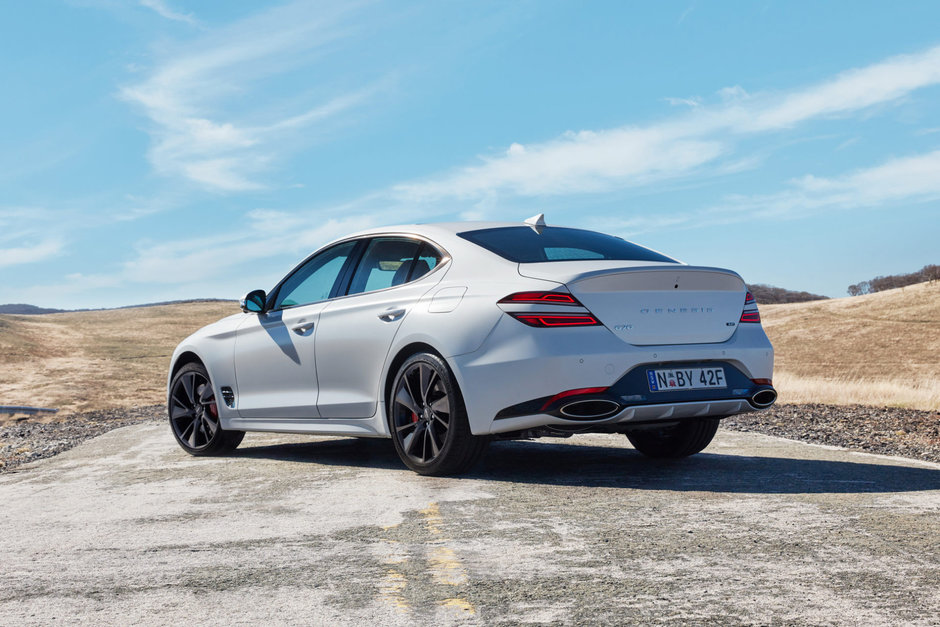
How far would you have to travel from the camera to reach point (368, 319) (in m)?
6.06

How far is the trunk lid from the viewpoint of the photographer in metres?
5.11

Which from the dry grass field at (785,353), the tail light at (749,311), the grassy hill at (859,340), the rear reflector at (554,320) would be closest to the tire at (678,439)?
the tail light at (749,311)

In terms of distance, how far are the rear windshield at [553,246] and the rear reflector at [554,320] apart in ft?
1.94

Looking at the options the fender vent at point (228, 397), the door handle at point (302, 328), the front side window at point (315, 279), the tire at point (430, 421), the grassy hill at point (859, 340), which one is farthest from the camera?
the grassy hill at point (859, 340)

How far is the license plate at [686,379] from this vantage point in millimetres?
5113

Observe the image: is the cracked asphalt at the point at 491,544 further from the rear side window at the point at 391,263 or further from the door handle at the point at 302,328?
the rear side window at the point at 391,263

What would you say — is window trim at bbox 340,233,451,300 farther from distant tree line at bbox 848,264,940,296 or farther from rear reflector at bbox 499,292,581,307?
distant tree line at bbox 848,264,940,296

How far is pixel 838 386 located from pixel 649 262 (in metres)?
11.4

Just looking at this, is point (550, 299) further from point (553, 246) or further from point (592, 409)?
point (553, 246)

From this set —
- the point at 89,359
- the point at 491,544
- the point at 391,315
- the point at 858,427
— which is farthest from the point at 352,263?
the point at 89,359

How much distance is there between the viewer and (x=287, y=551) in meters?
3.85

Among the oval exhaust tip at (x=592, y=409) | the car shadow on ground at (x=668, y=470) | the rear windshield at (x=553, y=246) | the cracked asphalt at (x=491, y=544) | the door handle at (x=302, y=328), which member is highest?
the rear windshield at (x=553, y=246)

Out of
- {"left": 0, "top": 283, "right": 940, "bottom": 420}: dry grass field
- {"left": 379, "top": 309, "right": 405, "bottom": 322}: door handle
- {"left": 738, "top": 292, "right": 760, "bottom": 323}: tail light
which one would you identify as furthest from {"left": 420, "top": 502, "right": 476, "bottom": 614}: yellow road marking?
{"left": 0, "top": 283, "right": 940, "bottom": 420}: dry grass field

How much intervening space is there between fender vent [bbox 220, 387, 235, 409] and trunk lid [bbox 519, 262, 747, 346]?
3.22 metres
